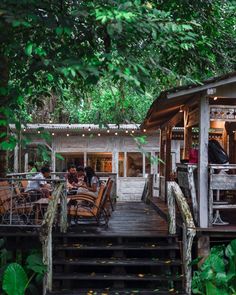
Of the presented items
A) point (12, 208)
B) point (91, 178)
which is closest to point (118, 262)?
point (12, 208)

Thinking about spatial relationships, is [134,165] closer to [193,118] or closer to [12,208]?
[193,118]

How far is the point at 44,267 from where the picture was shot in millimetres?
7238

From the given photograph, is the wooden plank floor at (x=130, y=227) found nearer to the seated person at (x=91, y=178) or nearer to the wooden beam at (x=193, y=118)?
the seated person at (x=91, y=178)

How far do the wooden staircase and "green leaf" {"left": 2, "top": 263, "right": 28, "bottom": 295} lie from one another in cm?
47

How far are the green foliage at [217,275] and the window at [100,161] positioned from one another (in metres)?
12.7

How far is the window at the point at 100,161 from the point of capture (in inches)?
795

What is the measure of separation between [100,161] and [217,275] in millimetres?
13492

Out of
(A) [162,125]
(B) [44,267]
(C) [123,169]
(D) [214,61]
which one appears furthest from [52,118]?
(B) [44,267]

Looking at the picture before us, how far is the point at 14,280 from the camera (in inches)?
286

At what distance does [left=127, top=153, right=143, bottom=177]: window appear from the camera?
2016cm

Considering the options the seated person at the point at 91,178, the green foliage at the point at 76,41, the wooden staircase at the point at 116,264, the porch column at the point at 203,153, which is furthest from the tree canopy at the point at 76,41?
the seated person at the point at 91,178

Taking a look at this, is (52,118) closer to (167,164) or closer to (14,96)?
(167,164)

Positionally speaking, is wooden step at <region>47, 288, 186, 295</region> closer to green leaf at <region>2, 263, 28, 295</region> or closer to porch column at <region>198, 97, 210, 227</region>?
green leaf at <region>2, 263, 28, 295</region>

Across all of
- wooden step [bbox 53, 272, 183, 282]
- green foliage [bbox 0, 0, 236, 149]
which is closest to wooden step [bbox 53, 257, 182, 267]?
wooden step [bbox 53, 272, 183, 282]
